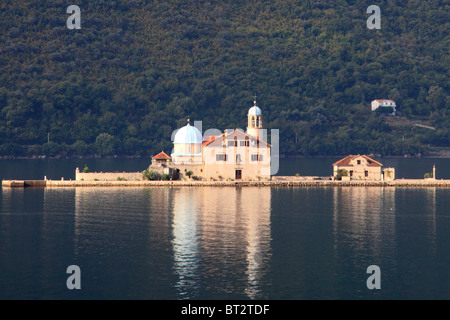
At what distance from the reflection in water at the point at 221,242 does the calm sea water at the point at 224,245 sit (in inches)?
4.2

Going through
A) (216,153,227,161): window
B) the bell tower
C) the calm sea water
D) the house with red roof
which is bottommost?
the calm sea water

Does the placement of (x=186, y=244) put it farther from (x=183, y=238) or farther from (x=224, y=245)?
(x=224, y=245)

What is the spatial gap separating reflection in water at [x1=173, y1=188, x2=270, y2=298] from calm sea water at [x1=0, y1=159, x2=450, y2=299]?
0.35ft

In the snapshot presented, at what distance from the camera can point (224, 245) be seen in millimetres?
68250

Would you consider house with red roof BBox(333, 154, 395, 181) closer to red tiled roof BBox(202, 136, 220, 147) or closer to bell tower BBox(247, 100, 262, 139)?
bell tower BBox(247, 100, 262, 139)

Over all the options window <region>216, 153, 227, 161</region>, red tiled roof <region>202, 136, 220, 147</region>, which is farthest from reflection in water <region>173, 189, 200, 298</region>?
red tiled roof <region>202, 136, 220, 147</region>

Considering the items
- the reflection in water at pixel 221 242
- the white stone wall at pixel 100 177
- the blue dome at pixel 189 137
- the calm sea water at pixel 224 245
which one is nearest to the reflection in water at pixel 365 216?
the calm sea water at pixel 224 245

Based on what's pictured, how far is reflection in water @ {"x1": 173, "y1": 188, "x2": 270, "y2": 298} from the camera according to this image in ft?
182

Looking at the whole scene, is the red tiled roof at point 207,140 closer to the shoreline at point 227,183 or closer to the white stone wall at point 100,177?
the shoreline at point 227,183

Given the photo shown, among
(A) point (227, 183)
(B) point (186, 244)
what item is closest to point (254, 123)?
(A) point (227, 183)

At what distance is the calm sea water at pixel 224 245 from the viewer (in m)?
54.6

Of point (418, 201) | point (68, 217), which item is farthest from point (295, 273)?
point (418, 201)

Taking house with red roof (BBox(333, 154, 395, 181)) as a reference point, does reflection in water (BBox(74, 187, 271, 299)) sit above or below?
below
